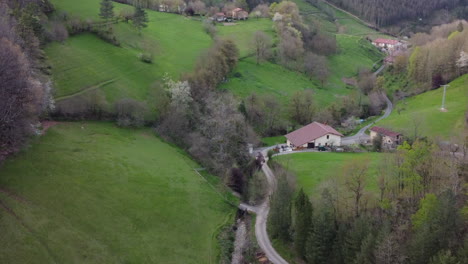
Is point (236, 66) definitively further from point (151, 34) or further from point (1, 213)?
point (1, 213)

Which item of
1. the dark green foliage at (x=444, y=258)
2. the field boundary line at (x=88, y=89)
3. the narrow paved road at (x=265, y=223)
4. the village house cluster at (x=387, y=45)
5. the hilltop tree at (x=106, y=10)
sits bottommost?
the narrow paved road at (x=265, y=223)

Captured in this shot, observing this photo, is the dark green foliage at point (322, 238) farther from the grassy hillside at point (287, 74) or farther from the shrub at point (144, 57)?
the shrub at point (144, 57)

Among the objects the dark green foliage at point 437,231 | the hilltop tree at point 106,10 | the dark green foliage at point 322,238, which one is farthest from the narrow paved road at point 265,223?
the hilltop tree at point 106,10

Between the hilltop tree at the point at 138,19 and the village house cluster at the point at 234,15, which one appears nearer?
the hilltop tree at the point at 138,19

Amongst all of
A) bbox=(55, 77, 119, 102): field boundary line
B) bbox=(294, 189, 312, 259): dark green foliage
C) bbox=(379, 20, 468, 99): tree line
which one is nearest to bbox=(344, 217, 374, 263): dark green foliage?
bbox=(294, 189, 312, 259): dark green foliage

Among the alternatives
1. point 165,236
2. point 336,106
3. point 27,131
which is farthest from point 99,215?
point 336,106

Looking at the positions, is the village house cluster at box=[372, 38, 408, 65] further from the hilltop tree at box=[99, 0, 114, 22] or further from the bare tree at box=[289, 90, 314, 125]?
the hilltop tree at box=[99, 0, 114, 22]
